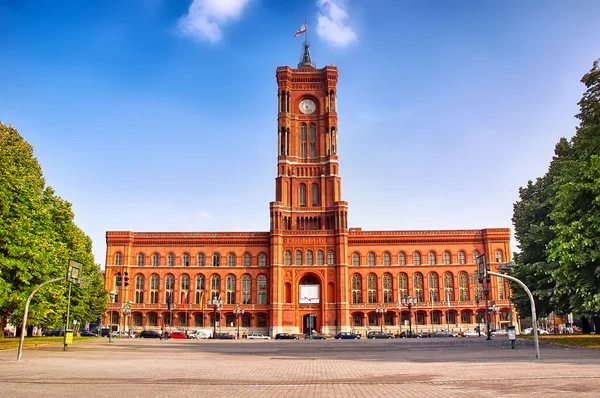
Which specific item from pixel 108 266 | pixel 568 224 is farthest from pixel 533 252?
pixel 108 266

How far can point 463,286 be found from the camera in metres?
88.8

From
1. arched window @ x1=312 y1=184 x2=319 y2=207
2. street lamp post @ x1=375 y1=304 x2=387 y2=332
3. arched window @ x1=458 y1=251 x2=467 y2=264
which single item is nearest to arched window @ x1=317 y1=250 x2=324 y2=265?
arched window @ x1=312 y1=184 x2=319 y2=207

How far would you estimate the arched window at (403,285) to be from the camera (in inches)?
3506

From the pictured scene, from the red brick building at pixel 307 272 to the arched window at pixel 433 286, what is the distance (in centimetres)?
16

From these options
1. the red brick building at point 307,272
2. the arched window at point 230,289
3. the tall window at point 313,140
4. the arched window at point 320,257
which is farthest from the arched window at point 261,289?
the tall window at point 313,140

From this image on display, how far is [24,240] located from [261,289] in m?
55.1

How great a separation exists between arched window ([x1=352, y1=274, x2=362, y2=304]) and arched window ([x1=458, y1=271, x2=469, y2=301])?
1600cm

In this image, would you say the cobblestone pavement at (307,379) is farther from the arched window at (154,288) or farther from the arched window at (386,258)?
the arched window at (154,288)

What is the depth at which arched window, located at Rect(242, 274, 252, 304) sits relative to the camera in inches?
3529

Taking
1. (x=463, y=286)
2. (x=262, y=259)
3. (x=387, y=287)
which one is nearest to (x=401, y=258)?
(x=387, y=287)

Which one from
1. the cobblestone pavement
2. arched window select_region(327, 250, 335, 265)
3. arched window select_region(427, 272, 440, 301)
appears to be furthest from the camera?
arched window select_region(427, 272, 440, 301)

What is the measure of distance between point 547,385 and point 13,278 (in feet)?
115

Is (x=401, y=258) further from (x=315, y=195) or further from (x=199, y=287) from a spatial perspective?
(x=199, y=287)

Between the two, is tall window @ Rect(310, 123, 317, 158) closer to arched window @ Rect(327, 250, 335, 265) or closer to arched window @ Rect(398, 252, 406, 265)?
arched window @ Rect(327, 250, 335, 265)
